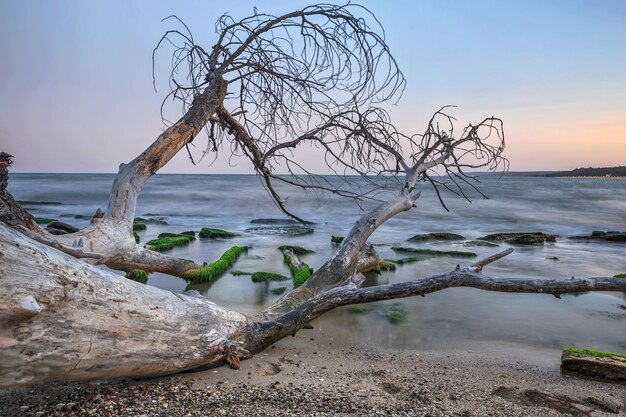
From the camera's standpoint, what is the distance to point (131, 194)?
5.20m

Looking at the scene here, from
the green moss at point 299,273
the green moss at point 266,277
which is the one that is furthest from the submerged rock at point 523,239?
the green moss at point 266,277

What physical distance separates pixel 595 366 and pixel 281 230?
11.6 metres

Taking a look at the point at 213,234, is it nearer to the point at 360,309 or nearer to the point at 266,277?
the point at 266,277

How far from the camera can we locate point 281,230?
15.4 meters

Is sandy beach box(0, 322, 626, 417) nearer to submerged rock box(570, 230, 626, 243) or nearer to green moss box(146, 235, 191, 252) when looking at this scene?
green moss box(146, 235, 191, 252)

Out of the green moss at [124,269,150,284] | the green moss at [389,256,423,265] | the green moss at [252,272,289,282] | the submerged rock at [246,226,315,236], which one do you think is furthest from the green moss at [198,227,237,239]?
the green moss at [124,269,150,284]

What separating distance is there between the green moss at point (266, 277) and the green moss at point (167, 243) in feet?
10.7

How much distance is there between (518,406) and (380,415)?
117 centimetres

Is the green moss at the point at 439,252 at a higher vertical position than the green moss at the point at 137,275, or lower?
lower

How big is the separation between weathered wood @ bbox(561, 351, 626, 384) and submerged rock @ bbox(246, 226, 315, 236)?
1045 centimetres

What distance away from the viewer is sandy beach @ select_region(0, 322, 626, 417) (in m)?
3.11

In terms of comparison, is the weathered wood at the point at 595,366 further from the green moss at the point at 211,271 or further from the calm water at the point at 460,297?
the green moss at the point at 211,271

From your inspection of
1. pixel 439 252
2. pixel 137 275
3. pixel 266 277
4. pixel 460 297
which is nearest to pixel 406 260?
pixel 439 252

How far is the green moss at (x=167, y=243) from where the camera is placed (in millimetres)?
10644
